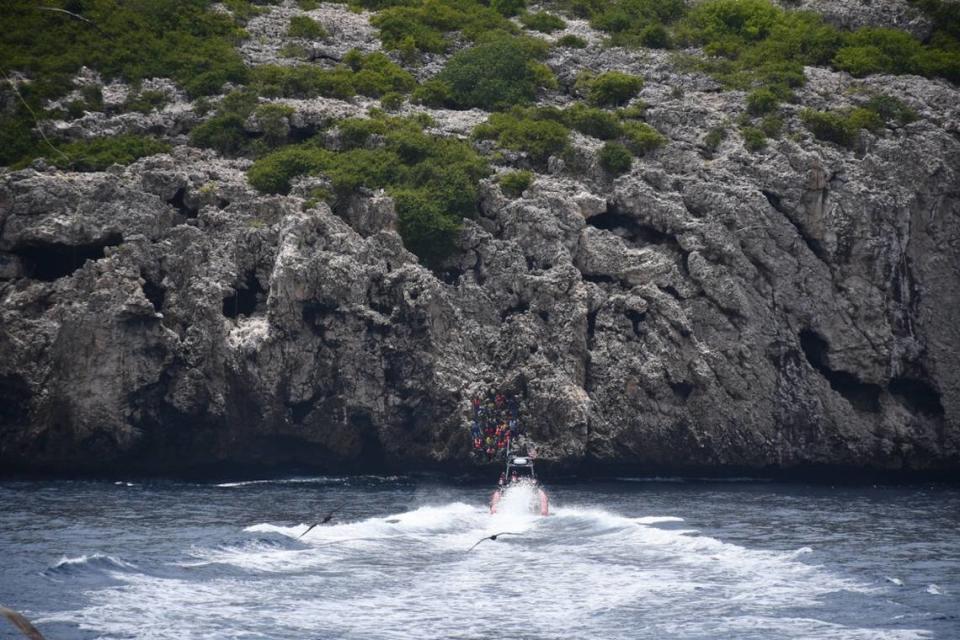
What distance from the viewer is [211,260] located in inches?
1882

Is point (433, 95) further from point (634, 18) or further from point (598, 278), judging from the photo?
point (634, 18)

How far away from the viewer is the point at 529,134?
56.5 m

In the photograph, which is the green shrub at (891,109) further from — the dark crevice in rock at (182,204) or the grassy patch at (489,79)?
the dark crevice in rock at (182,204)

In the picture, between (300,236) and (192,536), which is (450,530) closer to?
(192,536)

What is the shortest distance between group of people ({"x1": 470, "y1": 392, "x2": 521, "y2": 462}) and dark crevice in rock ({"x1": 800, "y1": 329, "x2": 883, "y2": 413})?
12.5 m

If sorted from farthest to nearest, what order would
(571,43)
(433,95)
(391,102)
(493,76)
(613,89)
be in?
1. (571,43)
2. (493,76)
3. (433,95)
4. (613,89)
5. (391,102)

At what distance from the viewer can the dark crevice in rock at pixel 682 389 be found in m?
48.2

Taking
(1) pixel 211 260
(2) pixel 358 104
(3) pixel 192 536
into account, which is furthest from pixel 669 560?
(2) pixel 358 104

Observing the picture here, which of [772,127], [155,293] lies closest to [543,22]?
[772,127]

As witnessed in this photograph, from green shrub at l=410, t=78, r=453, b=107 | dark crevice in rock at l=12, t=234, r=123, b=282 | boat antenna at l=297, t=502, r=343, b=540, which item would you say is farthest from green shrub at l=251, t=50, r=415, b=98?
boat antenna at l=297, t=502, r=343, b=540

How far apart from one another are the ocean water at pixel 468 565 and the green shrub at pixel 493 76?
25.4 m

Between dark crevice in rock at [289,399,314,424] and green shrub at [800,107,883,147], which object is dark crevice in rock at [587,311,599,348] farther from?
green shrub at [800,107,883,147]

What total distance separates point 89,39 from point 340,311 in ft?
83.6

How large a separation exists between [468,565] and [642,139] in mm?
29609
